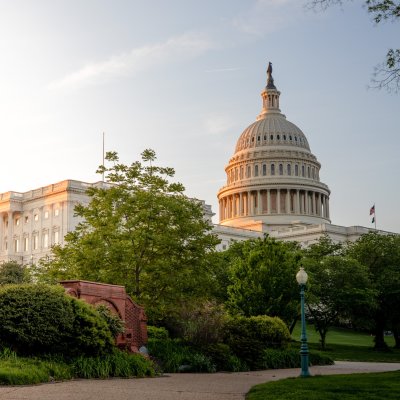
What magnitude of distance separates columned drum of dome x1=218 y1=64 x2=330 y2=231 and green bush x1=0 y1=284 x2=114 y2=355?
133604 millimetres

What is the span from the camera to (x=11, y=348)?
25.8 meters

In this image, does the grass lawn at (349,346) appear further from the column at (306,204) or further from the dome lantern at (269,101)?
the dome lantern at (269,101)

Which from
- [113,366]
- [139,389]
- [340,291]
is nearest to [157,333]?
[113,366]

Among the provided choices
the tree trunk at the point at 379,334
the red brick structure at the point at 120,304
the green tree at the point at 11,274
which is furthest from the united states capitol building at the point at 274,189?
the red brick structure at the point at 120,304

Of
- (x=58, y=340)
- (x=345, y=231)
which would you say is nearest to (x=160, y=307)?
(x=58, y=340)

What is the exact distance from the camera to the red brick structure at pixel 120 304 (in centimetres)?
2981

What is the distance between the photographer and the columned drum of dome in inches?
6555

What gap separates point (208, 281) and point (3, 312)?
17226 millimetres

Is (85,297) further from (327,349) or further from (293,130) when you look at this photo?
(293,130)

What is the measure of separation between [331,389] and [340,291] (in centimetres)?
4780

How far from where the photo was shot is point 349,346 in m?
68.4

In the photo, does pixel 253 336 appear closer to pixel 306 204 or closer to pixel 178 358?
pixel 178 358

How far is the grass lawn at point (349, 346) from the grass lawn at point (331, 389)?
89.6ft

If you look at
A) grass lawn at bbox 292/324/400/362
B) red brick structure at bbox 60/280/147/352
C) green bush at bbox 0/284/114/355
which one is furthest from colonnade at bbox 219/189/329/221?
green bush at bbox 0/284/114/355
